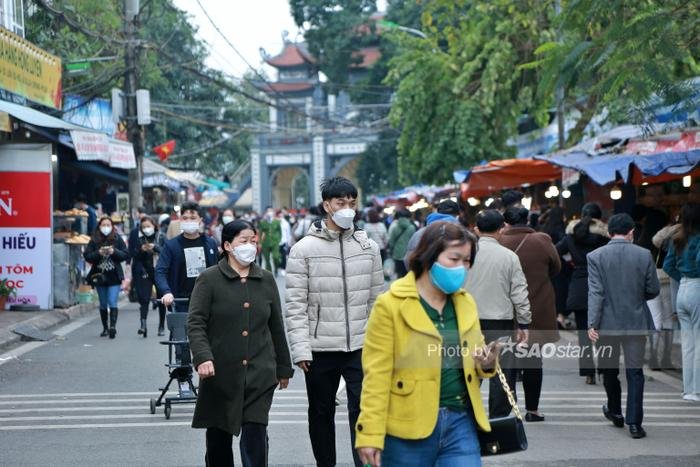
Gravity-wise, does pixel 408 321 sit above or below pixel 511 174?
below

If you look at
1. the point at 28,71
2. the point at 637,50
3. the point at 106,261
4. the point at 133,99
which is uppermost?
the point at 133,99

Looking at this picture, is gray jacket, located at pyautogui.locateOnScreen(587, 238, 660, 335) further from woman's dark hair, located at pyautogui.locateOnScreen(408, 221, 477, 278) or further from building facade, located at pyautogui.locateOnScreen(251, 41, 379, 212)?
building facade, located at pyautogui.locateOnScreen(251, 41, 379, 212)

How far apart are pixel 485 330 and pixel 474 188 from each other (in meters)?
12.0

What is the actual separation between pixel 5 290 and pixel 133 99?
9036 mm

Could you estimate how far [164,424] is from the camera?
31.2 feet

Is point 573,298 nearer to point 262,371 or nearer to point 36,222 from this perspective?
point 262,371

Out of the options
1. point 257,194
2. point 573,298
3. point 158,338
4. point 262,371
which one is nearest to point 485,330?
point 262,371

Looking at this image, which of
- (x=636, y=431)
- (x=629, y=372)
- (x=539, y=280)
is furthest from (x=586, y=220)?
(x=636, y=431)

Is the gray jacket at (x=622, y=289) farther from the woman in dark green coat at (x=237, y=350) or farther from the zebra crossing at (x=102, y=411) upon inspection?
the woman in dark green coat at (x=237, y=350)

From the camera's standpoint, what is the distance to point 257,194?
270ft

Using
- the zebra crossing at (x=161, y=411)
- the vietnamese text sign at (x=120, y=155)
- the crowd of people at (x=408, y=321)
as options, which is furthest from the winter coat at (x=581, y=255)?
the vietnamese text sign at (x=120, y=155)

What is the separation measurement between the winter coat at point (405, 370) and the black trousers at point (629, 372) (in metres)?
4.22

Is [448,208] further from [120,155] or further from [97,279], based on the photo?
[120,155]

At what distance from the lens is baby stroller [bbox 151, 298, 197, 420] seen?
959 cm
